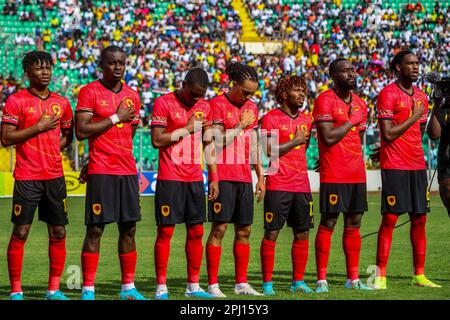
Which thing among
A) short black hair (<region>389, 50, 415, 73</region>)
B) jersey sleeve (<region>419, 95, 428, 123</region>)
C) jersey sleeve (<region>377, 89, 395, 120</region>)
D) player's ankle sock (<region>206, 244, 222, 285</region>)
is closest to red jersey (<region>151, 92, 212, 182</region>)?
player's ankle sock (<region>206, 244, 222, 285</region>)

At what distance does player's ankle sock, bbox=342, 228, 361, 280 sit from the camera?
1060 cm

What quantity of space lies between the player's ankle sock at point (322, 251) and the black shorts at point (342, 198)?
23cm

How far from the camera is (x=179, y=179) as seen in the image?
970cm

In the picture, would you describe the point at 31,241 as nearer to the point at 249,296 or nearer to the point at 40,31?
the point at 249,296

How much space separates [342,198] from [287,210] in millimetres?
654

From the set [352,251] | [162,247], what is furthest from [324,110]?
[162,247]

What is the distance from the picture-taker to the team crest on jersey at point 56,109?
9477mm

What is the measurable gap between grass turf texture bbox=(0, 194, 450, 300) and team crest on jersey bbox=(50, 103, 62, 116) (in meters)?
1.83

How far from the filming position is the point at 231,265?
13023mm

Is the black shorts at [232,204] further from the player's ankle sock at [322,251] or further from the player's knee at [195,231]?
the player's ankle sock at [322,251]

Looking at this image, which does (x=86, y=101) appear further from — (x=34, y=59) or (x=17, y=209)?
(x=17, y=209)

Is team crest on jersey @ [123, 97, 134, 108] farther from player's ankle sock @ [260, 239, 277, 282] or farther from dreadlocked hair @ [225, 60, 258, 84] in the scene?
player's ankle sock @ [260, 239, 277, 282]

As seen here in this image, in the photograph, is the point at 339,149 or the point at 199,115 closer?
the point at 199,115
